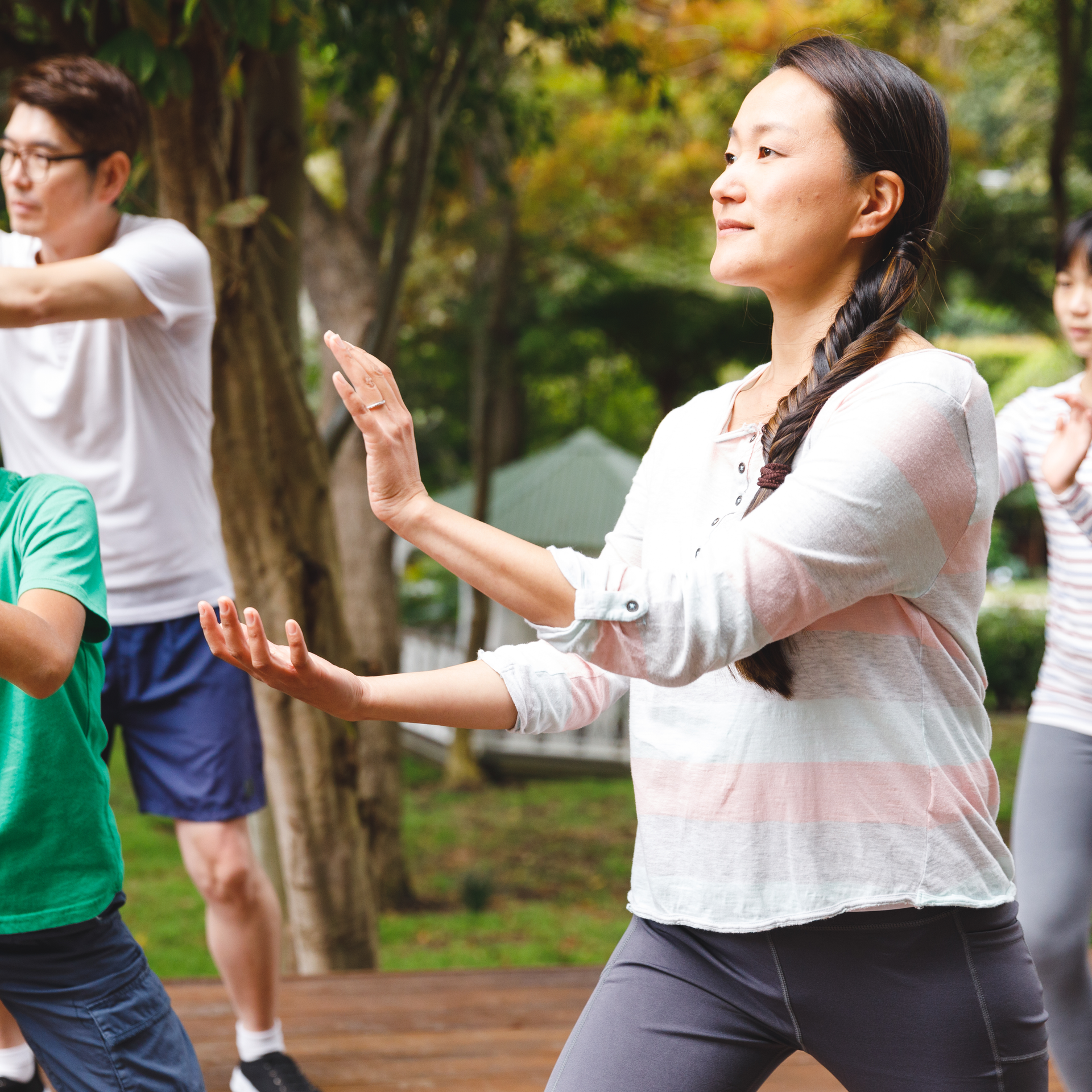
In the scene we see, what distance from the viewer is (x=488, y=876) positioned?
8.07 metres

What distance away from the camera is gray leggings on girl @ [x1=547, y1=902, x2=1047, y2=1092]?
1297 mm

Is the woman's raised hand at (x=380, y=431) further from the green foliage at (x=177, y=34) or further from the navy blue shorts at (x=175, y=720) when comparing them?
the green foliage at (x=177, y=34)

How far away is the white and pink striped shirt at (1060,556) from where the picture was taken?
2258 mm

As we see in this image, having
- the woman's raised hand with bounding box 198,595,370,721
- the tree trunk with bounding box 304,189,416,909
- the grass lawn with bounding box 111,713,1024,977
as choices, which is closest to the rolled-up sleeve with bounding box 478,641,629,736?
the woman's raised hand with bounding box 198,595,370,721

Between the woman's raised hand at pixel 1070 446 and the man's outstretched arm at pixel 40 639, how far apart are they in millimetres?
1654

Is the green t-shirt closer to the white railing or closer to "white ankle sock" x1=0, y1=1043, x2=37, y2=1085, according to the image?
"white ankle sock" x1=0, y1=1043, x2=37, y2=1085

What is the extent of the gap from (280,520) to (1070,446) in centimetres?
224

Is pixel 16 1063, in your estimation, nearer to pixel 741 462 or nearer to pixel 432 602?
pixel 741 462

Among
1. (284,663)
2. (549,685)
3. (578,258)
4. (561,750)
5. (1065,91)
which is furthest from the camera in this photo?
(561,750)

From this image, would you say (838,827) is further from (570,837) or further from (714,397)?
(570,837)

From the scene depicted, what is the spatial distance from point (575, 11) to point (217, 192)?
499 cm

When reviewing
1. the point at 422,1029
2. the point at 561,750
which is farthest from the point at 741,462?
the point at 561,750

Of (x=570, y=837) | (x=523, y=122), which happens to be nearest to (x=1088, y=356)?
(x=523, y=122)

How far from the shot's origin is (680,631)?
3.61ft
